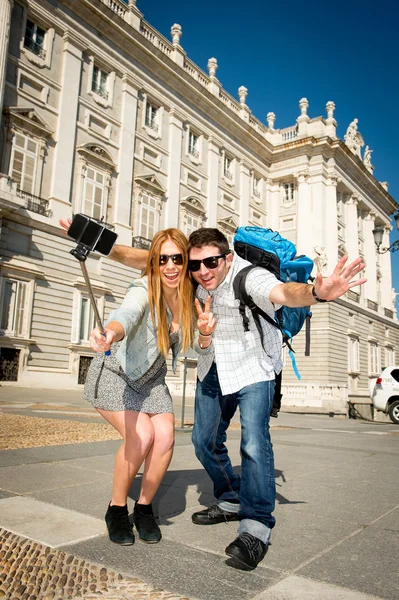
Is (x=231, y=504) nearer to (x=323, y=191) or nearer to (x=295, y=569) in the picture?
(x=295, y=569)

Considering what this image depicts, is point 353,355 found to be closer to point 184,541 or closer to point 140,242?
point 140,242

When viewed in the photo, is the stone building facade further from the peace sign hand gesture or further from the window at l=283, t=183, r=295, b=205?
the peace sign hand gesture

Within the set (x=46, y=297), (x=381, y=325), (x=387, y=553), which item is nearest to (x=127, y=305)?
(x=387, y=553)

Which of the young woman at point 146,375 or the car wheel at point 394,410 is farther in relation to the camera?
the car wheel at point 394,410

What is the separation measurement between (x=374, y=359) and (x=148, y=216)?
75.8ft

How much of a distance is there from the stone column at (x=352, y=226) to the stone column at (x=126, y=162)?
20831mm

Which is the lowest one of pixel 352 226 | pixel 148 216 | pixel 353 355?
pixel 353 355

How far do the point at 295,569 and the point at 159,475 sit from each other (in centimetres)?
83

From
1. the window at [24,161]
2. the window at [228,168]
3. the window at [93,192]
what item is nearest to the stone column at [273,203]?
the window at [228,168]

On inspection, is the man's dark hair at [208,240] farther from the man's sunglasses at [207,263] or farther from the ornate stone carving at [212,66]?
the ornate stone carving at [212,66]

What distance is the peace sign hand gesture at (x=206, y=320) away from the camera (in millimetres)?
2520

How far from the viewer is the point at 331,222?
117ft

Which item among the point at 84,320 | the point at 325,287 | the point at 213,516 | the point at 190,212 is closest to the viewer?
the point at 325,287

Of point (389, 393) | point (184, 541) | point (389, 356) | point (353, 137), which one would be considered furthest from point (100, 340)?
point (353, 137)
